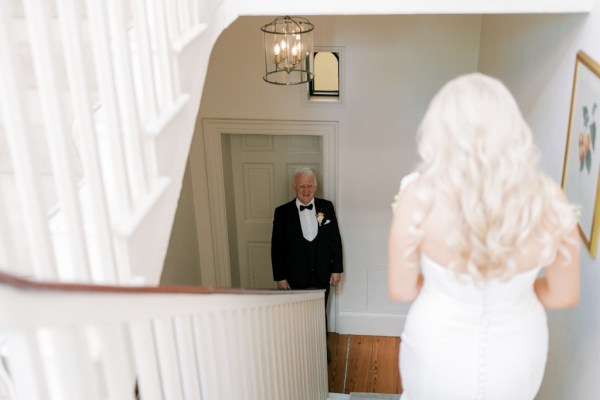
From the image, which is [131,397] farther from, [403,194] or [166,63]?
[166,63]

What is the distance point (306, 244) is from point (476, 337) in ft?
11.4

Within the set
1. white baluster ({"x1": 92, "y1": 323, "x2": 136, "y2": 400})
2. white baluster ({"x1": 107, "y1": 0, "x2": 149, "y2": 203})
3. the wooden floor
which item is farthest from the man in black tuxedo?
white baluster ({"x1": 92, "y1": 323, "x2": 136, "y2": 400})

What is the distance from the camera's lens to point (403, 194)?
1780 millimetres

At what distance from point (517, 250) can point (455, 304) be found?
0.30 meters

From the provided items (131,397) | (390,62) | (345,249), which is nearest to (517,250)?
(131,397)

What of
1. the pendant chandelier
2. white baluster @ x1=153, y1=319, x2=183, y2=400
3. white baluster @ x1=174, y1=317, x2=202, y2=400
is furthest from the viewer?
the pendant chandelier

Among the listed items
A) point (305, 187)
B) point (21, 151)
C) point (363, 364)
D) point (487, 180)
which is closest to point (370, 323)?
point (363, 364)

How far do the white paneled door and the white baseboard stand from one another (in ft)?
2.71

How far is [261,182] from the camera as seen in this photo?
18.9ft

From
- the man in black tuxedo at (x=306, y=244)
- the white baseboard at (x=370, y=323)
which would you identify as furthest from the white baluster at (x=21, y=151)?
the white baseboard at (x=370, y=323)

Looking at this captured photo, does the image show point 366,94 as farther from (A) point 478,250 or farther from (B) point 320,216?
(A) point 478,250

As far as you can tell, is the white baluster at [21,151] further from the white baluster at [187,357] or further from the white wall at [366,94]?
the white wall at [366,94]

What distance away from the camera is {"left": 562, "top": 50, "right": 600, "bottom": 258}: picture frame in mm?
2287

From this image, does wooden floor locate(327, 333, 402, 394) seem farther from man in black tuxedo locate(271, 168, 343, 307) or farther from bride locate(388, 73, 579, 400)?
bride locate(388, 73, 579, 400)
